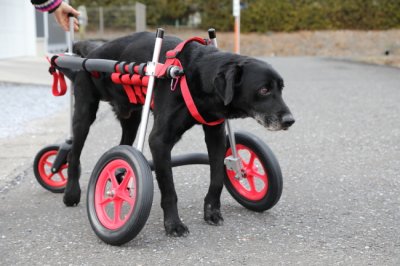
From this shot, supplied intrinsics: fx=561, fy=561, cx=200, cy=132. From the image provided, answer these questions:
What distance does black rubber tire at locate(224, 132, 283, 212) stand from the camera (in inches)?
148

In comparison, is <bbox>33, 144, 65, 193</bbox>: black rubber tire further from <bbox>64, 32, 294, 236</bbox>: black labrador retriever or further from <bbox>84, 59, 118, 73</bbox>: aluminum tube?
<bbox>84, 59, 118, 73</bbox>: aluminum tube

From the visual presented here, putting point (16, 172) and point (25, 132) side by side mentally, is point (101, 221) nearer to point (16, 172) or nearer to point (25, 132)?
point (16, 172)

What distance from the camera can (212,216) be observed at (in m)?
3.69

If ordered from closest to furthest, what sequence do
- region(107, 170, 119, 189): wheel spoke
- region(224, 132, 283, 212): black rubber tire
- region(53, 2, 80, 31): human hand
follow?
region(107, 170, 119, 189): wheel spoke
region(224, 132, 283, 212): black rubber tire
region(53, 2, 80, 31): human hand

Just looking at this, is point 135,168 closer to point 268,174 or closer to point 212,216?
point 212,216

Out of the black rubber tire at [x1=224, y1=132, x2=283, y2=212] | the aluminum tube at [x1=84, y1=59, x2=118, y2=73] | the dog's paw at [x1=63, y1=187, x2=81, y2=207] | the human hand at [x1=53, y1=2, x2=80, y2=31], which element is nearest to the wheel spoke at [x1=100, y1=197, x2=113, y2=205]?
Answer: the dog's paw at [x1=63, y1=187, x2=81, y2=207]

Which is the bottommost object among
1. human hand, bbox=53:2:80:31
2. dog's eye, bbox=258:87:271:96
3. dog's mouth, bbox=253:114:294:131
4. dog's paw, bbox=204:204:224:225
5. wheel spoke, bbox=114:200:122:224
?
dog's paw, bbox=204:204:224:225

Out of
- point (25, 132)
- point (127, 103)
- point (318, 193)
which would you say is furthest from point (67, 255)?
point (25, 132)

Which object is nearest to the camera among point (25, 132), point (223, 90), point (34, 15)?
point (223, 90)

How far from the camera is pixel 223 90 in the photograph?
3.15 meters

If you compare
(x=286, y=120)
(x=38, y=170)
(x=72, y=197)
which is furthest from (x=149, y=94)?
(x=38, y=170)

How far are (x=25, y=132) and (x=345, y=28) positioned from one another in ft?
93.4

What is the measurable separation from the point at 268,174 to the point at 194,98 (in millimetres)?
Answer: 852

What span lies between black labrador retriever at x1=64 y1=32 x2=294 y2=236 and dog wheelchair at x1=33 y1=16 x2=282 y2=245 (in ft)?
0.35
